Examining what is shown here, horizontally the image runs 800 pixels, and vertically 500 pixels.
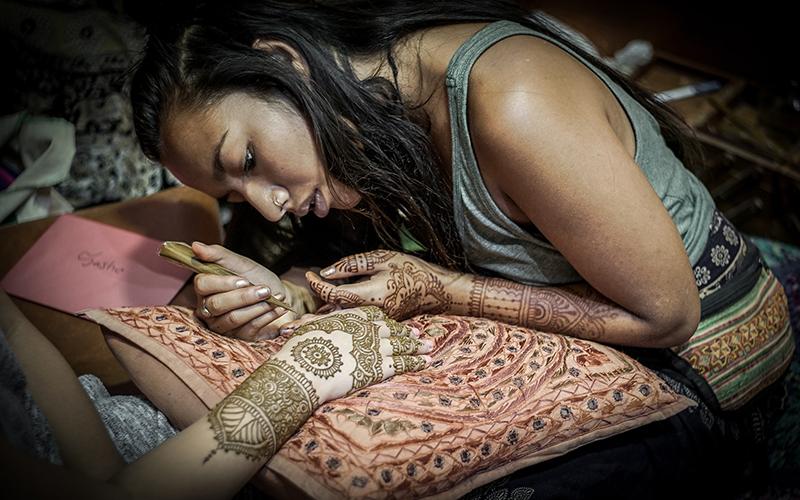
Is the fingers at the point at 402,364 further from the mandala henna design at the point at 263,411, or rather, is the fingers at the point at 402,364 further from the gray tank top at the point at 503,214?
the gray tank top at the point at 503,214

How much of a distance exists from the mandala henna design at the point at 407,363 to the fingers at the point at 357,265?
19 centimetres

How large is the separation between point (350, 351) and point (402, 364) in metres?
0.09

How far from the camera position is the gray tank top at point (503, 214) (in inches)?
33.9

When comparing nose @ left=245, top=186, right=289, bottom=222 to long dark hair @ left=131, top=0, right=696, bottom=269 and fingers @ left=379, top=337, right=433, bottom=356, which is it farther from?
fingers @ left=379, top=337, right=433, bottom=356

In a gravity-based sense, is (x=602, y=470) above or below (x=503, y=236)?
below

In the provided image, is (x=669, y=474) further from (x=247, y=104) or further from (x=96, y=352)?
(x=96, y=352)

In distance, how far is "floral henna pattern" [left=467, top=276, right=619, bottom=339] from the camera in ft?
3.08

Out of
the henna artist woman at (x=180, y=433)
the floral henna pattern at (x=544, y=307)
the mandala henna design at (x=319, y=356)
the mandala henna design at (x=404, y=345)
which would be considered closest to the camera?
the henna artist woman at (x=180, y=433)

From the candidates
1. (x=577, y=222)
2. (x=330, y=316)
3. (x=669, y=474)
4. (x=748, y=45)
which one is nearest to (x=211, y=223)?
(x=330, y=316)

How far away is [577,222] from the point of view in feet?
2.65

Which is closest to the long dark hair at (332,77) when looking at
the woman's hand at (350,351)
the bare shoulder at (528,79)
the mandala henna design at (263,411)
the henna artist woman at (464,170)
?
the henna artist woman at (464,170)

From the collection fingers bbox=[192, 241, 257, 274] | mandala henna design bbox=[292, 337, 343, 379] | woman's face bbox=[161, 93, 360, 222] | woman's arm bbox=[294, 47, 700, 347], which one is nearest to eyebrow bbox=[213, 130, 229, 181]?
woman's face bbox=[161, 93, 360, 222]

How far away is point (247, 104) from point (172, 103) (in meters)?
0.13

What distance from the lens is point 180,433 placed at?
2.16 ft
